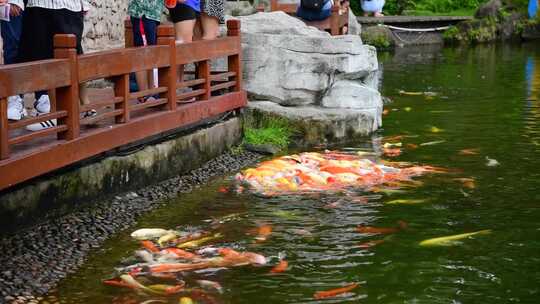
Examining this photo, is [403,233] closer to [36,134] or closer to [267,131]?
[36,134]

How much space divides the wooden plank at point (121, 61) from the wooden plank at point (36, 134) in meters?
0.53

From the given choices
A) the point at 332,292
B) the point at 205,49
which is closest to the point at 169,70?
the point at 205,49

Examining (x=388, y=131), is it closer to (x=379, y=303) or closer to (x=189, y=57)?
(x=189, y=57)

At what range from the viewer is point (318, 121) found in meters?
13.4

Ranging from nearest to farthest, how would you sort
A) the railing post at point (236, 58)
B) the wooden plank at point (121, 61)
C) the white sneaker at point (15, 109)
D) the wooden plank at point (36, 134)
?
the wooden plank at point (36, 134), the wooden plank at point (121, 61), the white sneaker at point (15, 109), the railing post at point (236, 58)

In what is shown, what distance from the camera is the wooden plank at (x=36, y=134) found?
26.4 feet

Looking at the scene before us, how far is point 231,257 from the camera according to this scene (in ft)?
27.0

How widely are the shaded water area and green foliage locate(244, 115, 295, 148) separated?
1.04 meters

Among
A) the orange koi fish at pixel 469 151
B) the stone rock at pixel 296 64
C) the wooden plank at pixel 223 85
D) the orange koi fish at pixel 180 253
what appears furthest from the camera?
the stone rock at pixel 296 64

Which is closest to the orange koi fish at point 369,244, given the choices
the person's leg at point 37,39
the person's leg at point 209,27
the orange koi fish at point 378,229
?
the orange koi fish at point 378,229

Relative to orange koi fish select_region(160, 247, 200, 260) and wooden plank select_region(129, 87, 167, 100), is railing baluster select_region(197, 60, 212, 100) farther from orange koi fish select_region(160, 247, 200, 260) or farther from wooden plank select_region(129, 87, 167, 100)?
orange koi fish select_region(160, 247, 200, 260)

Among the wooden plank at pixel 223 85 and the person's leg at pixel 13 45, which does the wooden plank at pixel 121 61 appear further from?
the wooden plank at pixel 223 85

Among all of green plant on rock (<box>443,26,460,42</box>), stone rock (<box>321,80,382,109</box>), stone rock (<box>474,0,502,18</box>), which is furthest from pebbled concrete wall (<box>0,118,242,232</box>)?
stone rock (<box>474,0,502,18</box>)

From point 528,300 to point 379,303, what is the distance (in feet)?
3.67
